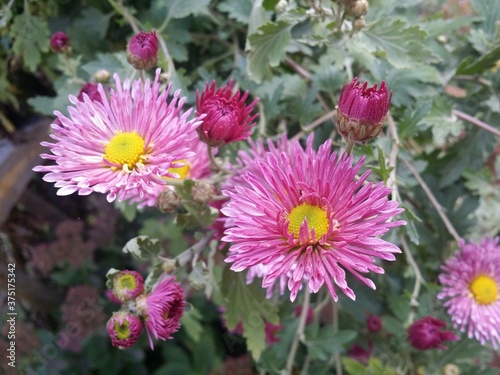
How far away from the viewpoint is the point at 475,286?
0.71 metres

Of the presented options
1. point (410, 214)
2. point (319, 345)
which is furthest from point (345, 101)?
point (319, 345)

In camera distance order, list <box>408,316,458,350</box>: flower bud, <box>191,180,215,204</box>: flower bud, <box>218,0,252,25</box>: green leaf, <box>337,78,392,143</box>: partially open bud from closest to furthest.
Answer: <box>337,78,392,143</box>: partially open bud, <box>191,180,215,204</box>: flower bud, <box>408,316,458,350</box>: flower bud, <box>218,0,252,25</box>: green leaf

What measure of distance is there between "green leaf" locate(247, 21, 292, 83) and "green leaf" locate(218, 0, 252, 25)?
0.10 metres

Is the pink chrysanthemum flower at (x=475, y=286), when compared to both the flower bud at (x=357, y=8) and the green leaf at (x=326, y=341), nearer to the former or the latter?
the green leaf at (x=326, y=341)

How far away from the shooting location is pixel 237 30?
0.92m

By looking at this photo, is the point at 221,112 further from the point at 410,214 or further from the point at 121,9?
the point at 121,9

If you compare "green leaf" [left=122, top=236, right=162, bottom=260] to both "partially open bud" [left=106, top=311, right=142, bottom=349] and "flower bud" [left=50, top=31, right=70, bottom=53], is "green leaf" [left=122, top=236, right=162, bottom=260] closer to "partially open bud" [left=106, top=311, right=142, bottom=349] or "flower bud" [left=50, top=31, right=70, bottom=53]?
"partially open bud" [left=106, top=311, right=142, bottom=349]

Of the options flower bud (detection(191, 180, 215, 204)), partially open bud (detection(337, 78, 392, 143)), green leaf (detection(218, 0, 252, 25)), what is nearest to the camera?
partially open bud (detection(337, 78, 392, 143))

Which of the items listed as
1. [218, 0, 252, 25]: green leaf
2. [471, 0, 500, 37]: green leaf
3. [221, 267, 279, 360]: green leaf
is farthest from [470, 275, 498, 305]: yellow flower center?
[218, 0, 252, 25]: green leaf

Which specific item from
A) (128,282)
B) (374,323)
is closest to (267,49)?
(128,282)

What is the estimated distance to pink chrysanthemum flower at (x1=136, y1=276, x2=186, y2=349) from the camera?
1.62 ft

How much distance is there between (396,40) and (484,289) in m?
0.37

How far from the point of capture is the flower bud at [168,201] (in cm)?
56

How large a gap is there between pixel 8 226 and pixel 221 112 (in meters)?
0.81
